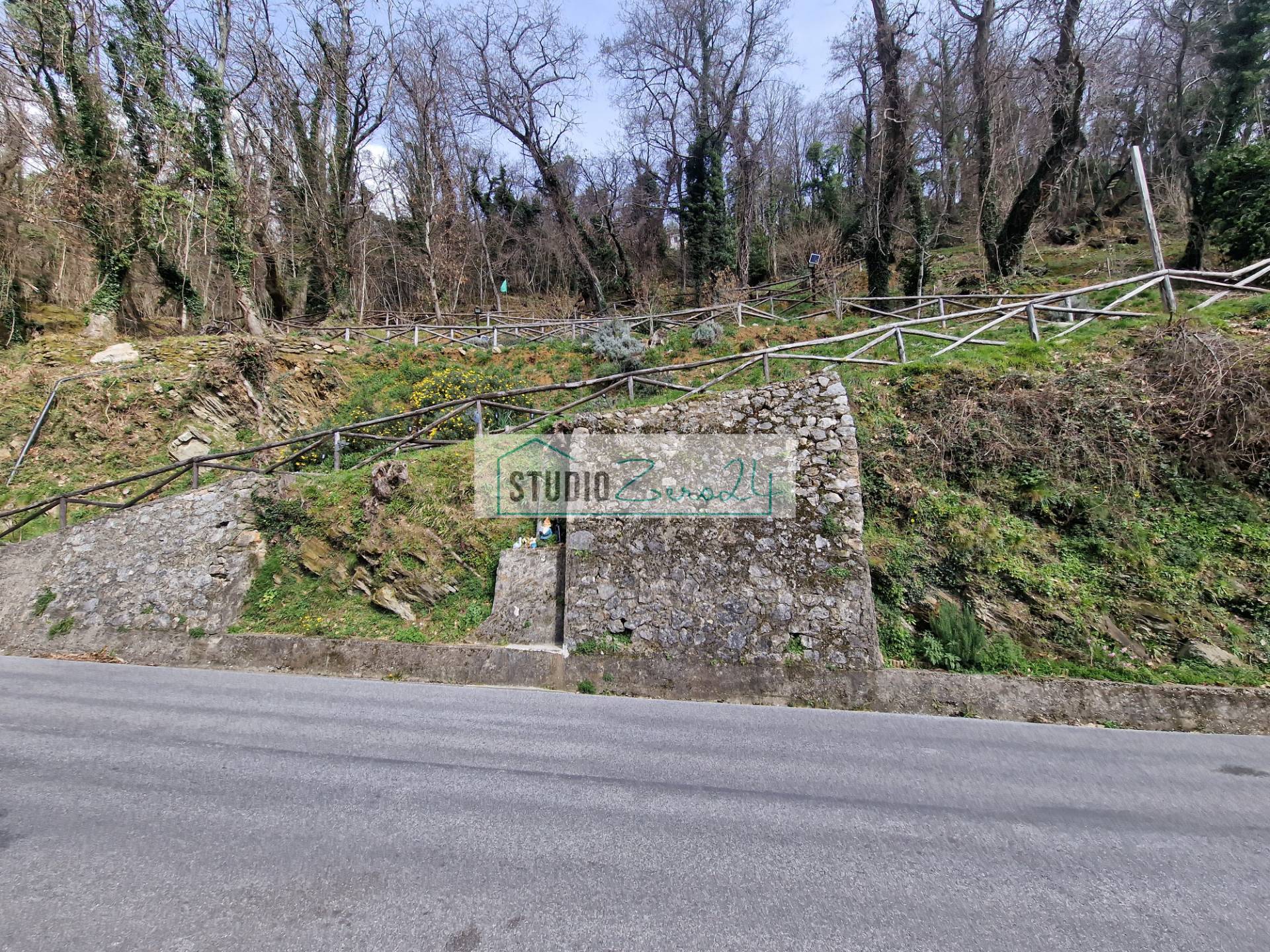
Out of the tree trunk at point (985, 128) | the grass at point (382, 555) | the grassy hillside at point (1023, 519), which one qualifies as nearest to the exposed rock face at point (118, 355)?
the grassy hillside at point (1023, 519)

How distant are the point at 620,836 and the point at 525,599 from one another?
4.12 m

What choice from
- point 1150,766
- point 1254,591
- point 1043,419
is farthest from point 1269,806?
point 1043,419

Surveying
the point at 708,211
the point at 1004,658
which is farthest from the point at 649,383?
the point at 708,211

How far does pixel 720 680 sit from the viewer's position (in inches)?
229

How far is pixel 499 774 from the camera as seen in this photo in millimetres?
3592

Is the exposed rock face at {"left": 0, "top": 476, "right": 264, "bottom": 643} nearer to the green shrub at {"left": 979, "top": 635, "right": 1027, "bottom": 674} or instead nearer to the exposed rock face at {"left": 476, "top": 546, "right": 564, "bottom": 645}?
the exposed rock face at {"left": 476, "top": 546, "right": 564, "bottom": 645}

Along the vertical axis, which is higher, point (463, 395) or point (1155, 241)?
point (1155, 241)

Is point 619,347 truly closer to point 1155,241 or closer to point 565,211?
point 1155,241

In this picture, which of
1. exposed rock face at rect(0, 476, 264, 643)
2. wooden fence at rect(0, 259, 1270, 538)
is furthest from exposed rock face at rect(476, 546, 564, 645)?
exposed rock face at rect(0, 476, 264, 643)

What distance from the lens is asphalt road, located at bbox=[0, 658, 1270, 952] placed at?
2.16 m

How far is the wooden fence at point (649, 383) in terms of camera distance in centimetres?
833

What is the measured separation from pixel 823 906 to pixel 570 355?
1403cm

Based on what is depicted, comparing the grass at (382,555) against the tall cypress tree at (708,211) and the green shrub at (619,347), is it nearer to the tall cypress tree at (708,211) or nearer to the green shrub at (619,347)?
the green shrub at (619,347)

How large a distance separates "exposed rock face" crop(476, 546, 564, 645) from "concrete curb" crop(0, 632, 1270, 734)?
0.81ft
